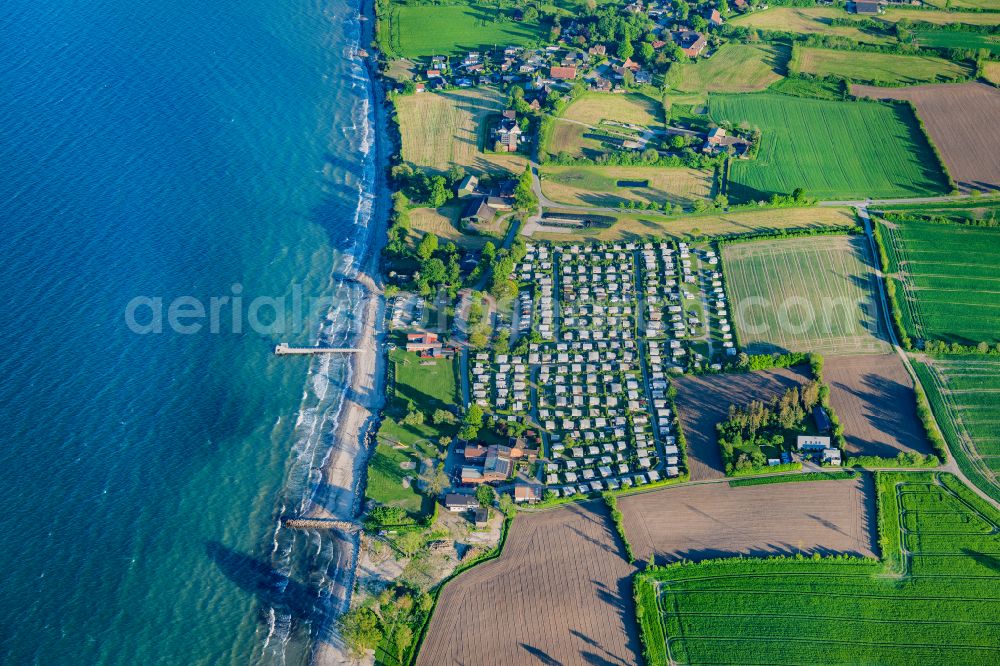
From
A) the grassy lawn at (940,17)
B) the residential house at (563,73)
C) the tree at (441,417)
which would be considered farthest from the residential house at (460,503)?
the grassy lawn at (940,17)

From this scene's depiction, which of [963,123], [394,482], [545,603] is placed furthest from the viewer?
[963,123]

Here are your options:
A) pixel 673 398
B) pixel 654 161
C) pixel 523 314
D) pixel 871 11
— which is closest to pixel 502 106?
pixel 654 161

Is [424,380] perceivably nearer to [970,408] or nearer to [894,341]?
[894,341]

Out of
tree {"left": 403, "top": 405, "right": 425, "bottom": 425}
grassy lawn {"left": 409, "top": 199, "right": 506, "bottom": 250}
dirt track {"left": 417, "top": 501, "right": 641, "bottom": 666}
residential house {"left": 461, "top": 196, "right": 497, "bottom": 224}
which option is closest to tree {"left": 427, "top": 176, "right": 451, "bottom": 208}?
grassy lawn {"left": 409, "top": 199, "right": 506, "bottom": 250}

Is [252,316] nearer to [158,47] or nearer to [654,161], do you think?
[654,161]

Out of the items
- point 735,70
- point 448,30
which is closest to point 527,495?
point 735,70

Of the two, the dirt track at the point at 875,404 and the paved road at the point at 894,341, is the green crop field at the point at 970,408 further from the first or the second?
the dirt track at the point at 875,404
